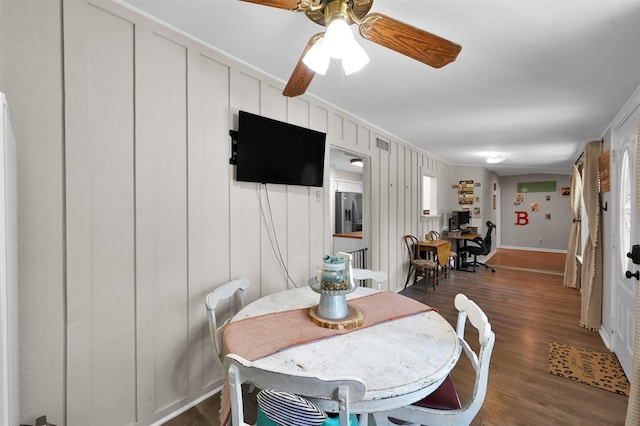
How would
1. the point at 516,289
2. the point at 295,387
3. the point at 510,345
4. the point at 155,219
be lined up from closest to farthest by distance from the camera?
the point at 295,387 < the point at 155,219 < the point at 510,345 < the point at 516,289

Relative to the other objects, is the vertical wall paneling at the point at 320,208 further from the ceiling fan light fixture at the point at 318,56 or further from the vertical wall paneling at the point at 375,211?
the ceiling fan light fixture at the point at 318,56

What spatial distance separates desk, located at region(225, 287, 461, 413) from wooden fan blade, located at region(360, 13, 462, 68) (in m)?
1.31

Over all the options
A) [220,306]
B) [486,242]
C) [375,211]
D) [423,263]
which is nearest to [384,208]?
[375,211]

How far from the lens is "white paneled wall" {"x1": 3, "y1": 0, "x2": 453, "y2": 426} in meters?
1.42

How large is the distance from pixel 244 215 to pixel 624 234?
10.9 ft

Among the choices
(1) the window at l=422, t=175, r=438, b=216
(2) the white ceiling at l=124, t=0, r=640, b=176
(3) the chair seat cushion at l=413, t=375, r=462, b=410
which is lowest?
(3) the chair seat cushion at l=413, t=375, r=462, b=410

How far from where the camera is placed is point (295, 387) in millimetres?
833

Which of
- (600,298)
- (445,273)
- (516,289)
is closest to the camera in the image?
(600,298)

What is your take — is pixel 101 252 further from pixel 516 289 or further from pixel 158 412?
pixel 516 289

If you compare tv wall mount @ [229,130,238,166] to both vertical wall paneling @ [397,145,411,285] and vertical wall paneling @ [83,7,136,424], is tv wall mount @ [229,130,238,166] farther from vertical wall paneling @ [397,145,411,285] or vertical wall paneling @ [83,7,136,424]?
vertical wall paneling @ [397,145,411,285]

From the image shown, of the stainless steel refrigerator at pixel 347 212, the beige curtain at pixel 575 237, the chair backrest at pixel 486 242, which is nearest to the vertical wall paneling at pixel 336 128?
the stainless steel refrigerator at pixel 347 212

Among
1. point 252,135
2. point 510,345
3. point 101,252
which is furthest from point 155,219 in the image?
point 510,345

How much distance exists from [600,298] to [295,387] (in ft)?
13.2

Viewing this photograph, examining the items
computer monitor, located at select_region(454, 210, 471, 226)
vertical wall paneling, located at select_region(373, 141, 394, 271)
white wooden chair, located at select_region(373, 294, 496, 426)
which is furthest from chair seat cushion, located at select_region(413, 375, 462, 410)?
computer monitor, located at select_region(454, 210, 471, 226)
